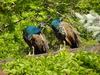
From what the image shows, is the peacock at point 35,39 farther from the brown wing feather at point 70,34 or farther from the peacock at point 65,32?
the brown wing feather at point 70,34

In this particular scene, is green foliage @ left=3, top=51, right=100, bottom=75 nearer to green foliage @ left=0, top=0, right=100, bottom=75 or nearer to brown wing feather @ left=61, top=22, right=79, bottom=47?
brown wing feather @ left=61, top=22, right=79, bottom=47

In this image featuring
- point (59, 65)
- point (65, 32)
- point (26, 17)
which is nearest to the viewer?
point (59, 65)

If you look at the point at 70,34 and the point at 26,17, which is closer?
the point at 70,34

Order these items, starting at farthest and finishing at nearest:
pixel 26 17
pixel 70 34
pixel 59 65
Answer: pixel 26 17 < pixel 70 34 < pixel 59 65

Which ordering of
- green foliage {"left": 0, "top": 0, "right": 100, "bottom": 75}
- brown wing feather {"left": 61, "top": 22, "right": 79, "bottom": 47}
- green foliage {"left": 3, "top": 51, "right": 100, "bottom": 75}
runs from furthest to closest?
green foliage {"left": 0, "top": 0, "right": 100, "bottom": 75} → brown wing feather {"left": 61, "top": 22, "right": 79, "bottom": 47} → green foliage {"left": 3, "top": 51, "right": 100, "bottom": 75}

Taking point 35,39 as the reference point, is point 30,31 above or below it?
above

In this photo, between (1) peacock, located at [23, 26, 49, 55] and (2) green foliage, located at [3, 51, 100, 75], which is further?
(1) peacock, located at [23, 26, 49, 55]

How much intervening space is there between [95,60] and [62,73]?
102 centimetres

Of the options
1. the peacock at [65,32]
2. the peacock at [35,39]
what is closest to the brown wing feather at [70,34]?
the peacock at [65,32]

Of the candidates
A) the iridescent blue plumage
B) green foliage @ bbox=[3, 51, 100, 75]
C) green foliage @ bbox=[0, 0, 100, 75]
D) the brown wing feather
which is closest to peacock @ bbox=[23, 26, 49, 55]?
the iridescent blue plumage

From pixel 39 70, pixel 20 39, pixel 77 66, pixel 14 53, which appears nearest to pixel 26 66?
pixel 39 70

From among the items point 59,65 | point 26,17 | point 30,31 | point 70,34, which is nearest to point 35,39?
point 30,31

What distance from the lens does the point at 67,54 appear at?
7504 millimetres

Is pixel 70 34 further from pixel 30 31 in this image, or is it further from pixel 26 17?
pixel 26 17
